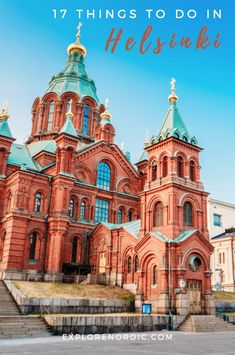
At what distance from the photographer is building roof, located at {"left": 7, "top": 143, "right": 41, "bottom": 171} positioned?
130 feet

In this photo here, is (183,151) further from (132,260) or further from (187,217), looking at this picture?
(132,260)

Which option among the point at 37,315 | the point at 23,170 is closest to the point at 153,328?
the point at 37,315

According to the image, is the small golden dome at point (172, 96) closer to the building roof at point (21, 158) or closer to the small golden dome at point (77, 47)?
the building roof at point (21, 158)

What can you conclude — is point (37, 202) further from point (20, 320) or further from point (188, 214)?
point (20, 320)

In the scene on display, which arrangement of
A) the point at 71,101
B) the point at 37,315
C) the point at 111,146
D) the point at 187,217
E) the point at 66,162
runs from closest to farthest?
the point at 37,315
the point at 187,217
the point at 66,162
the point at 111,146
the point at 71,101

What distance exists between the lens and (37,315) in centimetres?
2216

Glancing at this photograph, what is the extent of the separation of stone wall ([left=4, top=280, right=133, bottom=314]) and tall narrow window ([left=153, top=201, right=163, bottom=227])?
22.9 ft

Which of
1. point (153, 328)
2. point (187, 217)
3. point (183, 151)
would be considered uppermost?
point (183, 151)

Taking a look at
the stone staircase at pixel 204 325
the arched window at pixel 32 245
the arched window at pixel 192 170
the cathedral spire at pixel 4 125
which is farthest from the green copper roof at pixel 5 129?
the stone staircase at pixel 204 325

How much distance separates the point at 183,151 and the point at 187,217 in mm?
5821

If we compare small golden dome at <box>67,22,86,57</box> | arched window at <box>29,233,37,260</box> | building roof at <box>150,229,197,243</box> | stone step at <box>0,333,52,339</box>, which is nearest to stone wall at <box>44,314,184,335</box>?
stone step at <box>0,333,52,339</box>

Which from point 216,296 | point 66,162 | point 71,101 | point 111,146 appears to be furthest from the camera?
point 71,101

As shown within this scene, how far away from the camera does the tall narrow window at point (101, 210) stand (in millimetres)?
41250

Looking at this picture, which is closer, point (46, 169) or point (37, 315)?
point (37, 315)
